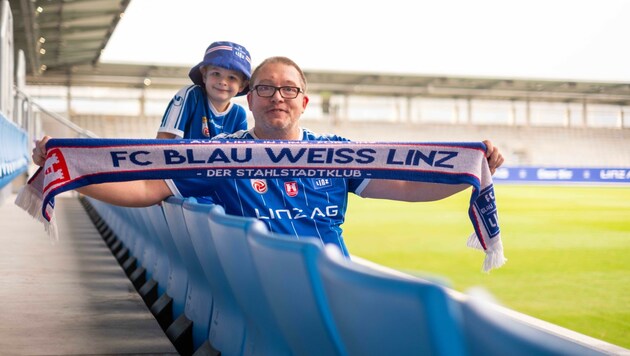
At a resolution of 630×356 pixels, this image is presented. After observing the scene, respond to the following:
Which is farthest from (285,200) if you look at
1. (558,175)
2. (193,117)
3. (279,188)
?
(558,175)

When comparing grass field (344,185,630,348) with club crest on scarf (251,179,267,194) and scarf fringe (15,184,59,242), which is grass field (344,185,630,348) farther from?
scarf fringe (15,184,59,242)

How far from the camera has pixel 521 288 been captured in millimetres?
5738

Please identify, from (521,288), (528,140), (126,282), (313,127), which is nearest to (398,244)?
(521,288)

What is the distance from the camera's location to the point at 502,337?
2.50 feet

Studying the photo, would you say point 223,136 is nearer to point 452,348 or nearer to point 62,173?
point 62,173

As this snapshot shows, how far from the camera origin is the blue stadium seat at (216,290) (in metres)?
2.01

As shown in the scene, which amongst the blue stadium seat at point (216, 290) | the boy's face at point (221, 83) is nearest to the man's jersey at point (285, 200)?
the blue stadium seat at point (216, 290)

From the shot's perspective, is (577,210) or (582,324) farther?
(577,210)

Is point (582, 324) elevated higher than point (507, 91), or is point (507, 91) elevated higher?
point (507, 91)

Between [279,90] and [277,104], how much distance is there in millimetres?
48

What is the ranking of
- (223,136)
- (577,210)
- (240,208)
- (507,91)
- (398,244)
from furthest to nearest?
1. (507,91)
2. (577,210)
3. (398,244)
4. (223,136)
5. (240,208)

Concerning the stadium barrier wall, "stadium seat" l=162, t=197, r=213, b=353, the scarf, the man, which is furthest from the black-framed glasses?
the stadium barrier wall

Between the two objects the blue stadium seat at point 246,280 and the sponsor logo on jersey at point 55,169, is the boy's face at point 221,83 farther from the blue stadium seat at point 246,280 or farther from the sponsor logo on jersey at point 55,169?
the blue stadium seat at point 246,280

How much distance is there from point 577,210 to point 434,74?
23.7m
